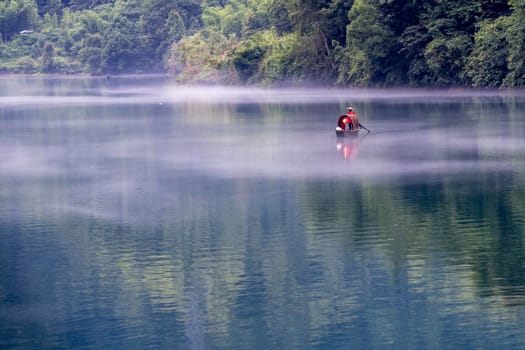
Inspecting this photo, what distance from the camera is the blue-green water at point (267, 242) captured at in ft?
40.3

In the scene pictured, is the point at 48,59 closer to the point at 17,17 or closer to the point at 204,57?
the point at 17,17

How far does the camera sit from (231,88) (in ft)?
257

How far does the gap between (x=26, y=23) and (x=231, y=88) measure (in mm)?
77416

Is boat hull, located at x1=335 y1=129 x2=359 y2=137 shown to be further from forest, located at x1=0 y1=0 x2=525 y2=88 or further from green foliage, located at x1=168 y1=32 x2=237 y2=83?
green foliage, located at x1=168 y1=32 x2=237 y2=83

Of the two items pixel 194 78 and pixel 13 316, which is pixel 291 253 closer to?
pixel 13 316

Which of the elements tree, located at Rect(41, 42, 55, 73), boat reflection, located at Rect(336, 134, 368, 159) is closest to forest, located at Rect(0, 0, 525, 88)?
boat reflection, located at Rect(336, 134, 368, 159)

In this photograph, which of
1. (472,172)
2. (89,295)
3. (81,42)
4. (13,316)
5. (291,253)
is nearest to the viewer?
(13,316)

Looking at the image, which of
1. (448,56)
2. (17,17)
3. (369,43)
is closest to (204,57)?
(369,43)

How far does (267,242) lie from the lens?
16.9 meters

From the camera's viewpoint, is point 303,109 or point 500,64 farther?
point 500,64

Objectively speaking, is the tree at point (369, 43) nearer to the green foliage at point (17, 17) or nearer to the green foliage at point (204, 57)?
the green foliage at point (204, 57)

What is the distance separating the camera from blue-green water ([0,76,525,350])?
12289mm

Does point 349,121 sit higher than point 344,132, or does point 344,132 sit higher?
point 349,121

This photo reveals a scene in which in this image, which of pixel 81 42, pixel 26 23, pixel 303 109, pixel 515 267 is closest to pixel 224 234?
pixel 515 267
